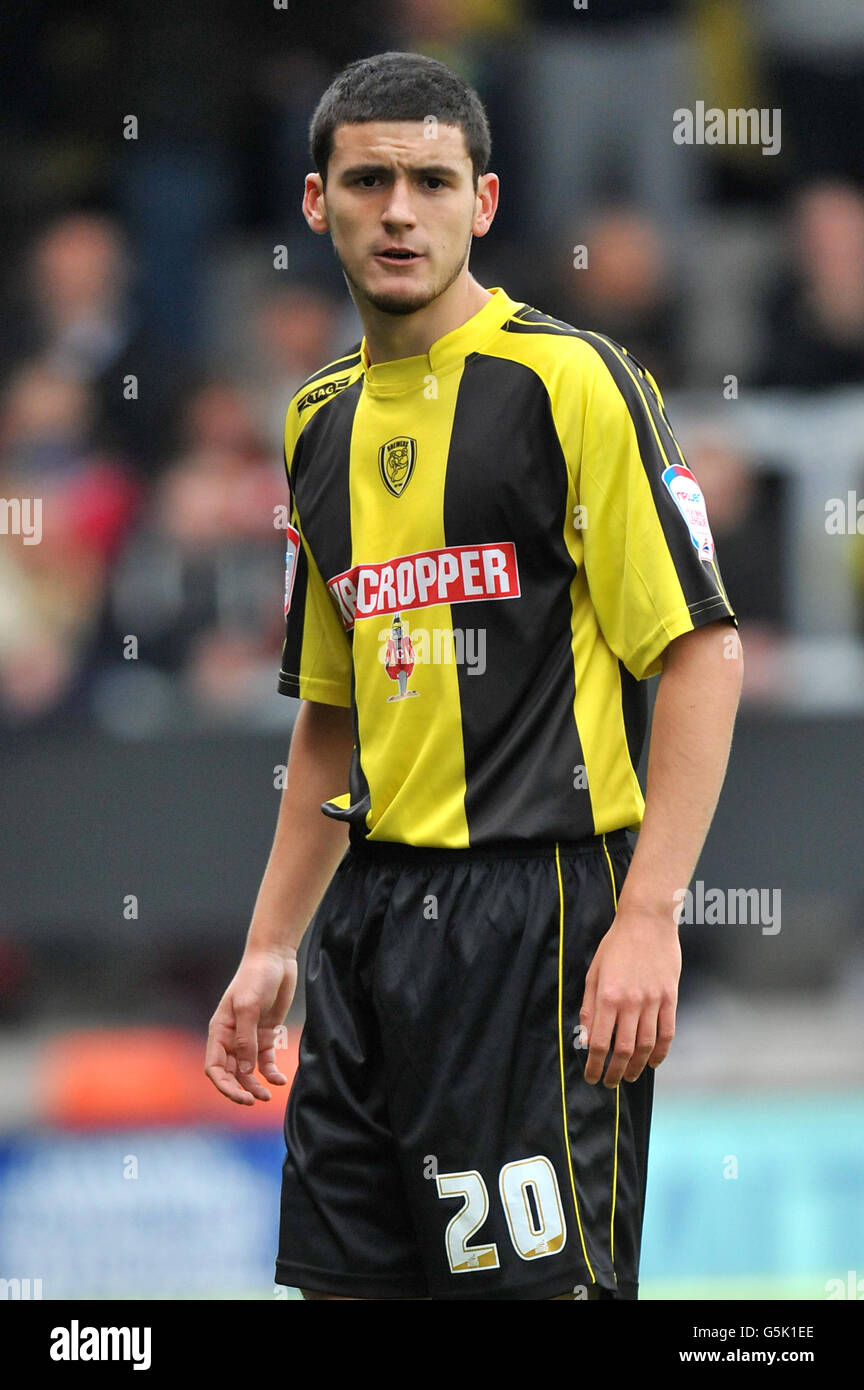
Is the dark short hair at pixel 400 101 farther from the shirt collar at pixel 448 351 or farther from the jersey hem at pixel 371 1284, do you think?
the jersey hem at pixel 371 1284

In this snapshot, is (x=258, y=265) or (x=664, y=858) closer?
(x=664, y=858)

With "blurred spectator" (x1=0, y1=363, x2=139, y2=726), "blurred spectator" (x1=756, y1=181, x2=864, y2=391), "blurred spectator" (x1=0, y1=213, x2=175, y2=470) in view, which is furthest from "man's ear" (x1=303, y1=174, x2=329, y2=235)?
"blurred spectator" (x1=756, y1=181, x2=864, y2=391)

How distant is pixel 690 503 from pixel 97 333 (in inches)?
182

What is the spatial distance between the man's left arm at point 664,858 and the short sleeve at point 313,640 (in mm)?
639

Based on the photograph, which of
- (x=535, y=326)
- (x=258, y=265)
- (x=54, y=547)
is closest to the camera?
(x=535, y=326)

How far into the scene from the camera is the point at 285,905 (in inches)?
116

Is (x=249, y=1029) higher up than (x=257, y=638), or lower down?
lower down

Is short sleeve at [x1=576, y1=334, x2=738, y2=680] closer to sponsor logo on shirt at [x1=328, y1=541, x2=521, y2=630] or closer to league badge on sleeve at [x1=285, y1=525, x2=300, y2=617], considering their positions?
sponsor logo on shirt at [x1=328, y1=541, x2=521, y2=630]

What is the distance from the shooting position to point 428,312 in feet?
8.80

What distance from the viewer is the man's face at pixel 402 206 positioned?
102 inches

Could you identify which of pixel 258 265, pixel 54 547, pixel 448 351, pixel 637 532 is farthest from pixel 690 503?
pixel 258 265

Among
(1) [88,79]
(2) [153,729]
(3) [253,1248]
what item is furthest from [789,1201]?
(1) [88,79]

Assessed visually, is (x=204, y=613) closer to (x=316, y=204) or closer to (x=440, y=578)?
(x=316, y=204)

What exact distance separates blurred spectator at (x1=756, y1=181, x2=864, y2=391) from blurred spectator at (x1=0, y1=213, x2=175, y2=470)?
207 cm
